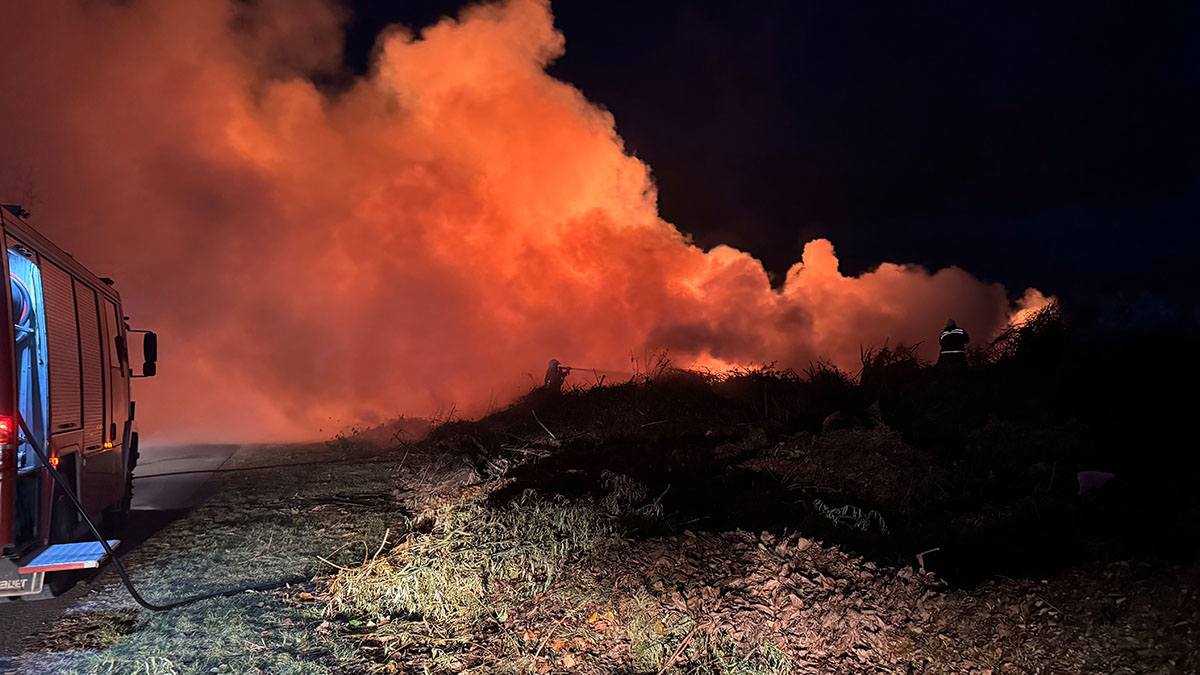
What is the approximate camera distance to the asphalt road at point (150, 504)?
4.85m

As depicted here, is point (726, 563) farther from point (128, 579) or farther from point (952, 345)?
point (952, 345)

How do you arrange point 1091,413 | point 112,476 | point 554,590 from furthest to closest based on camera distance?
point 1091,413 < point 112,476 < point 554,590

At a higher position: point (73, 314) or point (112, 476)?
point (73, 314)

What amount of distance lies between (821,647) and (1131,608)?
→ 1.68 m

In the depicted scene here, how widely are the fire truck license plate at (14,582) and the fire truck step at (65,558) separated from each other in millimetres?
60

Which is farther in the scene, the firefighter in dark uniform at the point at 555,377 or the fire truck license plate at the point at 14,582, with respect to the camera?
the firefighter in dark uniform at the point at 555,377

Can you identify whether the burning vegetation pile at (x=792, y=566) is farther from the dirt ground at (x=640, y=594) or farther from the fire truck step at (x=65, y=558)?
the fire truck step at (x=65, y=558)

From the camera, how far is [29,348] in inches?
208

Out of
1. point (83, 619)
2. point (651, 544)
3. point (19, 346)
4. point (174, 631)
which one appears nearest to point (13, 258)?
point (19, 346)

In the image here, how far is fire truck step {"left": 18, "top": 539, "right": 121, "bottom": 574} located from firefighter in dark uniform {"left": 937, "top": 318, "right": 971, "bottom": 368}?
39.7 feet

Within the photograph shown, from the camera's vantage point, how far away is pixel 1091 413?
8.73 metres

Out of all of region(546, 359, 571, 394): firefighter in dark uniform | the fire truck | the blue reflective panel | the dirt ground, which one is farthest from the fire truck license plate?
region(546, 359, 571, 394): firefighter in dark uniform

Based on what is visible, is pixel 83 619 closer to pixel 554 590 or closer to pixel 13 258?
pixel 13 258

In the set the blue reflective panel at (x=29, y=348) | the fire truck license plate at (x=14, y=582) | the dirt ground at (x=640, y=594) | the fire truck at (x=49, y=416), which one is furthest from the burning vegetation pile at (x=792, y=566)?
the blue reflective panel at (x=29, y=348)
